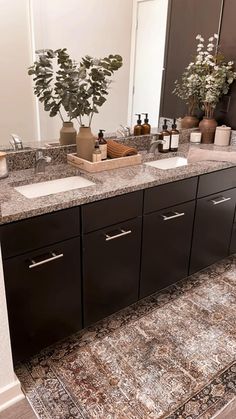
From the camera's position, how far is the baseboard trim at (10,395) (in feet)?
4.82

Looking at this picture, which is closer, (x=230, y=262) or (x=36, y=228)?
(x=36, y=228)

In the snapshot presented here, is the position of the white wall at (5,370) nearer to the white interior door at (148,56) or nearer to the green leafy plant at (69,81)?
the green leafy plant at (69,81)

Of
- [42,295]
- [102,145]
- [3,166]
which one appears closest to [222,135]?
[102,145]

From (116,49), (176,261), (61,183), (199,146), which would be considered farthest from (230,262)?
(116,49)

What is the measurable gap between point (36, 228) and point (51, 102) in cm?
88

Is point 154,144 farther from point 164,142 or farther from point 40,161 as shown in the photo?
point 40,161

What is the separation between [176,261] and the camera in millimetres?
2189

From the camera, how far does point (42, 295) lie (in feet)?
5.11

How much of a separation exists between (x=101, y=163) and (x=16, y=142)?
502 mm

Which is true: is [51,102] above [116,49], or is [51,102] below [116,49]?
below

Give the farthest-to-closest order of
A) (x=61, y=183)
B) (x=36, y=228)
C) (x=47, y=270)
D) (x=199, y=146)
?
(x=199, y=146) → (x=61, y=183) → (x=47, y=270) → (x=36, y=228)

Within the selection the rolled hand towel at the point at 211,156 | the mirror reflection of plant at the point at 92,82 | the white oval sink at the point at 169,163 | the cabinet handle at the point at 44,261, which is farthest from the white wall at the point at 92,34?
the cabinet handle at the point at 44,261

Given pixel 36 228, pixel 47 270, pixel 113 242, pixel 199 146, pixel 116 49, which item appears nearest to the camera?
pixel 36 228

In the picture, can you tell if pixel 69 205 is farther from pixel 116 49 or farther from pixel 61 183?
pixel 116 49
